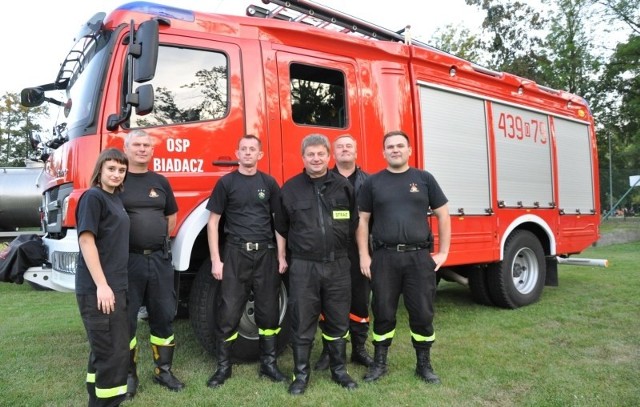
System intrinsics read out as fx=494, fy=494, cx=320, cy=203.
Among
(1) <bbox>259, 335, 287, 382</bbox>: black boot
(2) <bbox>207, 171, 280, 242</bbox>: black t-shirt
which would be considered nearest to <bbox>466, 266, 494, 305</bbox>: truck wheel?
(1) <bbox>259, 335, 287, 382</bbox>: black boot

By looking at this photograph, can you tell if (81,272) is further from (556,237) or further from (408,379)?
(556,237)

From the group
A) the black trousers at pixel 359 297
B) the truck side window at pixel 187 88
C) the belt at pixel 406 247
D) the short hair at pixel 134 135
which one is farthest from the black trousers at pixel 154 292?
the belt at pixel 406 247

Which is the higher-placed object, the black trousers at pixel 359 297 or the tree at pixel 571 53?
the tree at pixel 571 53

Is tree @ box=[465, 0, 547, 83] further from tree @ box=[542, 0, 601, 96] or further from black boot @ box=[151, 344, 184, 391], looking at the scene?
black boot @ box=[151, 344, 184, 391]

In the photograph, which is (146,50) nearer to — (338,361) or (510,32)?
(338,361)

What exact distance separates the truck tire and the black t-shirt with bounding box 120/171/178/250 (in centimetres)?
64

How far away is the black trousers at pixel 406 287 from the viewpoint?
3.52 m

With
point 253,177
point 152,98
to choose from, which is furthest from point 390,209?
point 152,98

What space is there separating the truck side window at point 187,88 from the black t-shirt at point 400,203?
1.34 m

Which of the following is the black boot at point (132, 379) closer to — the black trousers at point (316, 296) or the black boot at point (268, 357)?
the black boot at point (268, 357)

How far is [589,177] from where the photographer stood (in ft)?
23.4

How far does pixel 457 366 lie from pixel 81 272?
278 centimetres

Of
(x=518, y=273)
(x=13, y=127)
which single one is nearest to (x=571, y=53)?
(x=518, y=273)

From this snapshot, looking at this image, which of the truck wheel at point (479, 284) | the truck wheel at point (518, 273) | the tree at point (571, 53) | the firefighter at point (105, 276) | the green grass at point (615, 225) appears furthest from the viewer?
the tree at point (571, 53)
